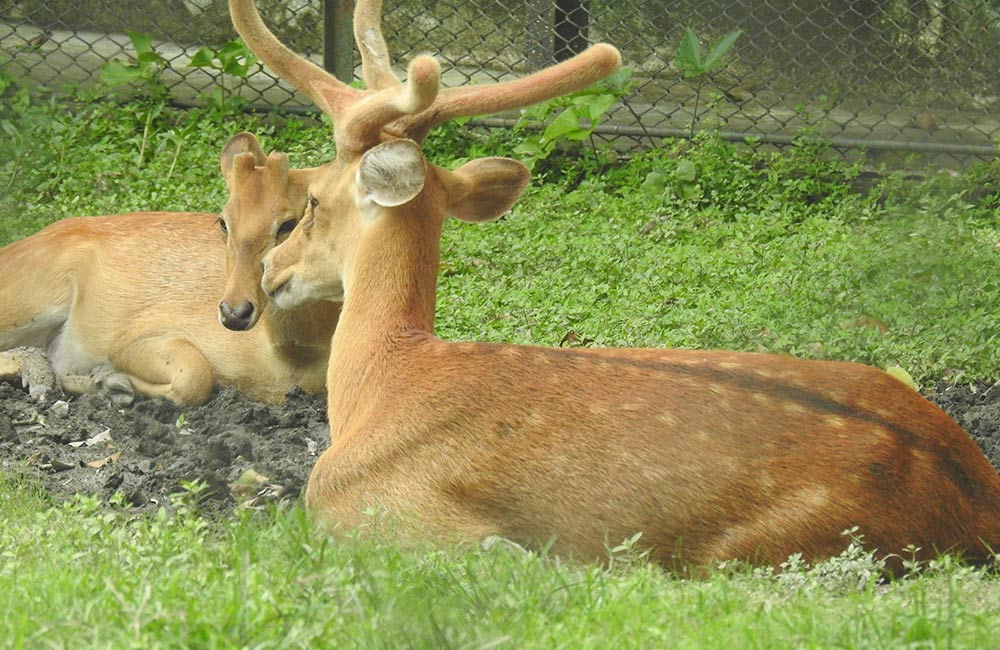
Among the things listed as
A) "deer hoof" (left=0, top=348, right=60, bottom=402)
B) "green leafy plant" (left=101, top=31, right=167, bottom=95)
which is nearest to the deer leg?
"deer hoof" (left=0, top=348, right=60, bottom=402)

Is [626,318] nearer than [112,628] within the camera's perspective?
No

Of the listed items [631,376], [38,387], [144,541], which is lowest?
[38,387]

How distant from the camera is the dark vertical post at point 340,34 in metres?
10.1

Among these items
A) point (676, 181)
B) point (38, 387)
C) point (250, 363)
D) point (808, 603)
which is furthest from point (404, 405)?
point (676, 181)

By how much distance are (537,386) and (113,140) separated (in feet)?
19.3

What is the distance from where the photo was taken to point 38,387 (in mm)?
6609

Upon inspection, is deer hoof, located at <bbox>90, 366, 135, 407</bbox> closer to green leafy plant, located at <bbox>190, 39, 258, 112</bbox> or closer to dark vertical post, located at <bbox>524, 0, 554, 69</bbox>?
green leafy plant, located at <bbox>190, 39, 258, 112</bbox>

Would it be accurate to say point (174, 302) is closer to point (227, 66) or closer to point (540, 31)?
point (227, 66)

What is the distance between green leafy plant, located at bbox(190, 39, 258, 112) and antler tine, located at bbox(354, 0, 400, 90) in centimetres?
386

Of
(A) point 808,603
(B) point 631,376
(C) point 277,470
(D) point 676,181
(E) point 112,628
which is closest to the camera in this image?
(E) point 112,628

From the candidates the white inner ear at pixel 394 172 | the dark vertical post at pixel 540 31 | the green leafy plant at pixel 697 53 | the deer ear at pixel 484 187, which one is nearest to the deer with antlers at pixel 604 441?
the white inner ear at pixel 394 172

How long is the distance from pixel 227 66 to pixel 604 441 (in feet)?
19.7

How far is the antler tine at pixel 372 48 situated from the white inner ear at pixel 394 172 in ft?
2.92

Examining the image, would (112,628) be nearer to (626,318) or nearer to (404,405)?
(404,405)
